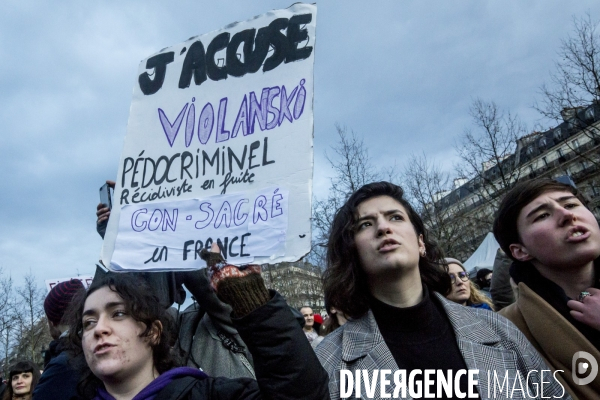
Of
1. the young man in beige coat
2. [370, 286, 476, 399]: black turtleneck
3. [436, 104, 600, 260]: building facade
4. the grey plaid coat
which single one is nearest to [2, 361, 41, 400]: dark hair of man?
the grey plaid coat

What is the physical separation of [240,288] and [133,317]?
71cm

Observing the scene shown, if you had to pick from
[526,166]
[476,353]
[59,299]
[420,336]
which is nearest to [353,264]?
[420,336]

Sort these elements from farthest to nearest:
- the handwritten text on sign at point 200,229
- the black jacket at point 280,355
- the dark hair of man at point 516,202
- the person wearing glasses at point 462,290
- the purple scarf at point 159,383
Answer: the person wearing glasses at point 462,290 < the dark hair of man at point 516,202 < the handwritten text on sign at point 200,229 < the purple scarf at point 159,383 < the black jacket at point 280,355

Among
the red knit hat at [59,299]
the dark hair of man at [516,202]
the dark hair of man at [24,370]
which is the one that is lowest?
the dark hair of man at [24,370]

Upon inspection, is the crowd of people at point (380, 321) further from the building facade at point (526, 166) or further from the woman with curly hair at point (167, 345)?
the building facade at point (526, 166)

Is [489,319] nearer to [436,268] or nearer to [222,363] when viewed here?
[436,268]

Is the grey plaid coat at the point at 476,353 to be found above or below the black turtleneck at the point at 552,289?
below

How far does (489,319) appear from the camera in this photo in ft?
7.06

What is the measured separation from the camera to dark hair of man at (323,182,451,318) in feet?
7.37

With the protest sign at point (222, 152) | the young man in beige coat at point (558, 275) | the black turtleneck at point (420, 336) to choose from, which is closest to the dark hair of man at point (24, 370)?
the protest sign at point (222, 152)

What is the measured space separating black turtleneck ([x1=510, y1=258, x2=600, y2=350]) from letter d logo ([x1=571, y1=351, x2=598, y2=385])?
0.12m

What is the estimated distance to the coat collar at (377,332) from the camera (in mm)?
2012

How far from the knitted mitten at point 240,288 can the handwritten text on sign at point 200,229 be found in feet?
1.27

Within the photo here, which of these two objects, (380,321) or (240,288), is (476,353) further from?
(240,288)
